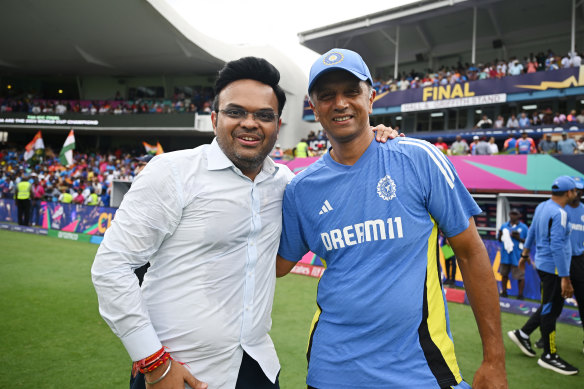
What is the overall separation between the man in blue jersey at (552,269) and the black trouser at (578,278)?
0.19m

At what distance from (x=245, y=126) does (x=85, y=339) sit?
435 centimetres

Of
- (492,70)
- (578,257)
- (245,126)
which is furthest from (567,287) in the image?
(492,70)

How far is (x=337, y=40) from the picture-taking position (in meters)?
29.3

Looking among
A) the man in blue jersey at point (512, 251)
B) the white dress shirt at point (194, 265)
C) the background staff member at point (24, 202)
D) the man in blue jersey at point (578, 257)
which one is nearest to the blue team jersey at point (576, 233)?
the man in blue jersey at point (578, 257)

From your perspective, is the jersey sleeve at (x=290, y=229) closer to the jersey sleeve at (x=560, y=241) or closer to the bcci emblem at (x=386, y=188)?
the bcci emblem at (x=386, y=188)

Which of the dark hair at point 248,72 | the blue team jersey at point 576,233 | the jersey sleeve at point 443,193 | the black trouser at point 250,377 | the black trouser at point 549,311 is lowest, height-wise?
the black trouser at point 549,311

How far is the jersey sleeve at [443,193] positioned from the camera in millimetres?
1896

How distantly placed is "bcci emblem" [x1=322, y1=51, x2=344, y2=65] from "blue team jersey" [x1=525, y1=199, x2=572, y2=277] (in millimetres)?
4622

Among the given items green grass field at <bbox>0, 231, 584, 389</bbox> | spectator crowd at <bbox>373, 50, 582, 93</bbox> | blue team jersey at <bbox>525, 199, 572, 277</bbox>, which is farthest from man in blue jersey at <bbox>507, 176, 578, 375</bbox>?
spectator crowd at <bbox>373, 50, 582, 93</bbox>

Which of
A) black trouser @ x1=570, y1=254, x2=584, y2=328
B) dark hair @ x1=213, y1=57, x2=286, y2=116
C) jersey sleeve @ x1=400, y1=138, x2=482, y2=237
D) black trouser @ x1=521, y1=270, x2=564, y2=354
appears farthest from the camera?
black trouser @ x1=570, y1=254, x2=584, y2=328

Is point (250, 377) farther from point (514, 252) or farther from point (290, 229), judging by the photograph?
point (514, 252)

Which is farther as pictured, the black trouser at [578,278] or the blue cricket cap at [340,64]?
the black trouser at [578,278]

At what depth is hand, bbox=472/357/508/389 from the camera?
1748mm

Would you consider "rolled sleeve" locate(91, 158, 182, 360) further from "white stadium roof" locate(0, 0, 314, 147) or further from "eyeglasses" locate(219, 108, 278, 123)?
"white stadium roof" locate(0, 0, 314, 147)
